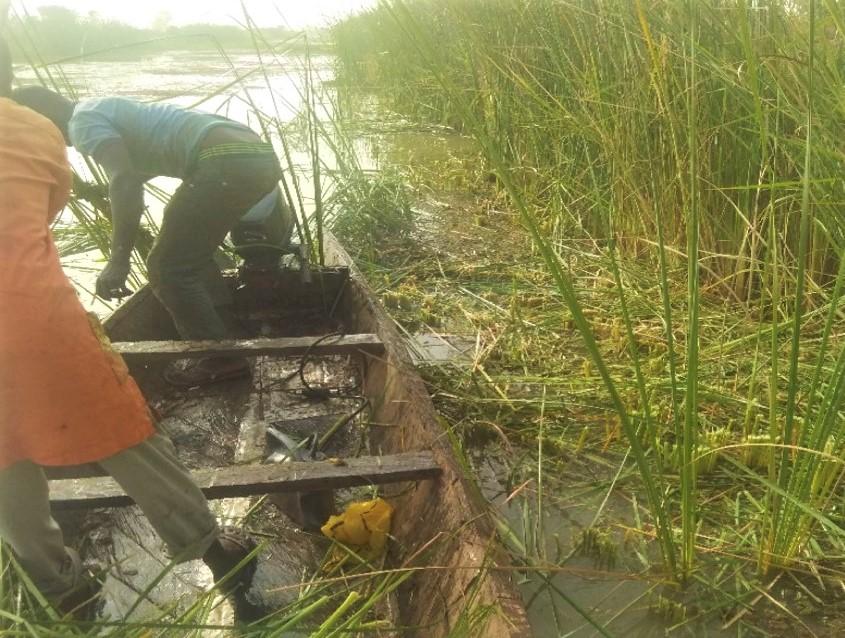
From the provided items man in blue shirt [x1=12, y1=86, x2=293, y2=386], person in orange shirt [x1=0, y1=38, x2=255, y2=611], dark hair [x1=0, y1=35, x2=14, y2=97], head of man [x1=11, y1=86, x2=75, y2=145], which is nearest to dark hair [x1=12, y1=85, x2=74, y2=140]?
head of man [x1=11, y1=86, x2=75, y2=145]

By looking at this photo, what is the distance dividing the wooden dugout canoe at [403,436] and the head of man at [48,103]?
0.71 meters

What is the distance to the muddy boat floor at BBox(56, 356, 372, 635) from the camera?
1.59 metres

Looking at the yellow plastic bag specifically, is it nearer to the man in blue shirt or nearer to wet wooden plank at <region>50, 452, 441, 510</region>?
wet wooden plank at <region>50, 452, 441, 510</region>

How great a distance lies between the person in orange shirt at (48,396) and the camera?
1198 millimetres

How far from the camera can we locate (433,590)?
1.42 metres

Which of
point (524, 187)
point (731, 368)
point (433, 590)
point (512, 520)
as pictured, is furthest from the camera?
point (524, 187)

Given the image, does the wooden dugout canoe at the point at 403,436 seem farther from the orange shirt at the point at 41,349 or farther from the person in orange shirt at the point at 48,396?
the orange shirt at the point at 41,349

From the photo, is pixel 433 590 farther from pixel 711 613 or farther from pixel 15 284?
pixel 15 284

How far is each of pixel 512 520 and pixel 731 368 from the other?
0.94m

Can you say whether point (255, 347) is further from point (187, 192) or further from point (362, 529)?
point (362, 529)

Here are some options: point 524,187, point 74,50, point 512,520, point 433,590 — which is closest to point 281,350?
point 512,520

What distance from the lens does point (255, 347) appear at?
2.30 metres

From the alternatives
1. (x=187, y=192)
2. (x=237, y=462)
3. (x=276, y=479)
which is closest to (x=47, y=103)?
(x=187, y=192)

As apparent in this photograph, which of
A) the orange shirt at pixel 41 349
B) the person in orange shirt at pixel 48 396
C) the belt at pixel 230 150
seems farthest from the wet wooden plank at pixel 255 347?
the orange shirt at pixel 41 349
